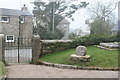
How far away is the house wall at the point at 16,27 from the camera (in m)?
23.6

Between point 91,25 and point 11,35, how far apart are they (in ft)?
32.4

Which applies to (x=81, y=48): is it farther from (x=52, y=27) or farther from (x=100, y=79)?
(x=52, y=27)

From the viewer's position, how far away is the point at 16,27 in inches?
949

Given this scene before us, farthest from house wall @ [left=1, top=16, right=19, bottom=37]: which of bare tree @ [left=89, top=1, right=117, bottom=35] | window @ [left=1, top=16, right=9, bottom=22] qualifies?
bare tree @ [left=89, top=1, right=117, bottom=35]

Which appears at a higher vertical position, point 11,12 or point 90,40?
point 11,12

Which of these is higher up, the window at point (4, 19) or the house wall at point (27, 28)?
the window at point (4, 19)

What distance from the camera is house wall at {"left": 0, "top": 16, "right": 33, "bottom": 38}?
931 inches

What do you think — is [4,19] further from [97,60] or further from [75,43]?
[97,60]

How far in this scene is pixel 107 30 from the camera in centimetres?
2150

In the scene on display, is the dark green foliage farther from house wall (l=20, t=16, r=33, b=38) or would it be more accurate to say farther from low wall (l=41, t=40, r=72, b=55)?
low wall (l=41, t=40, r=72, b=55)

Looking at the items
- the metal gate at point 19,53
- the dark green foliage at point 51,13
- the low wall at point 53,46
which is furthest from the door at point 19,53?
the dark green foliage at point 51,13

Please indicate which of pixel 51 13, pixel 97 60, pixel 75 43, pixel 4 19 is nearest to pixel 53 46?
pixel 75 43

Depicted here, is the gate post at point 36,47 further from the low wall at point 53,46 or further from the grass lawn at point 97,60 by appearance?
the low wall at point 53,46

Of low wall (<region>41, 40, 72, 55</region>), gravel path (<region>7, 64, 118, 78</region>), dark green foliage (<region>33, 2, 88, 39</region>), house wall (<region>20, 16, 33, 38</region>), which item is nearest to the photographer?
gravel path (<region>7, 64, 118, 78</region>)
